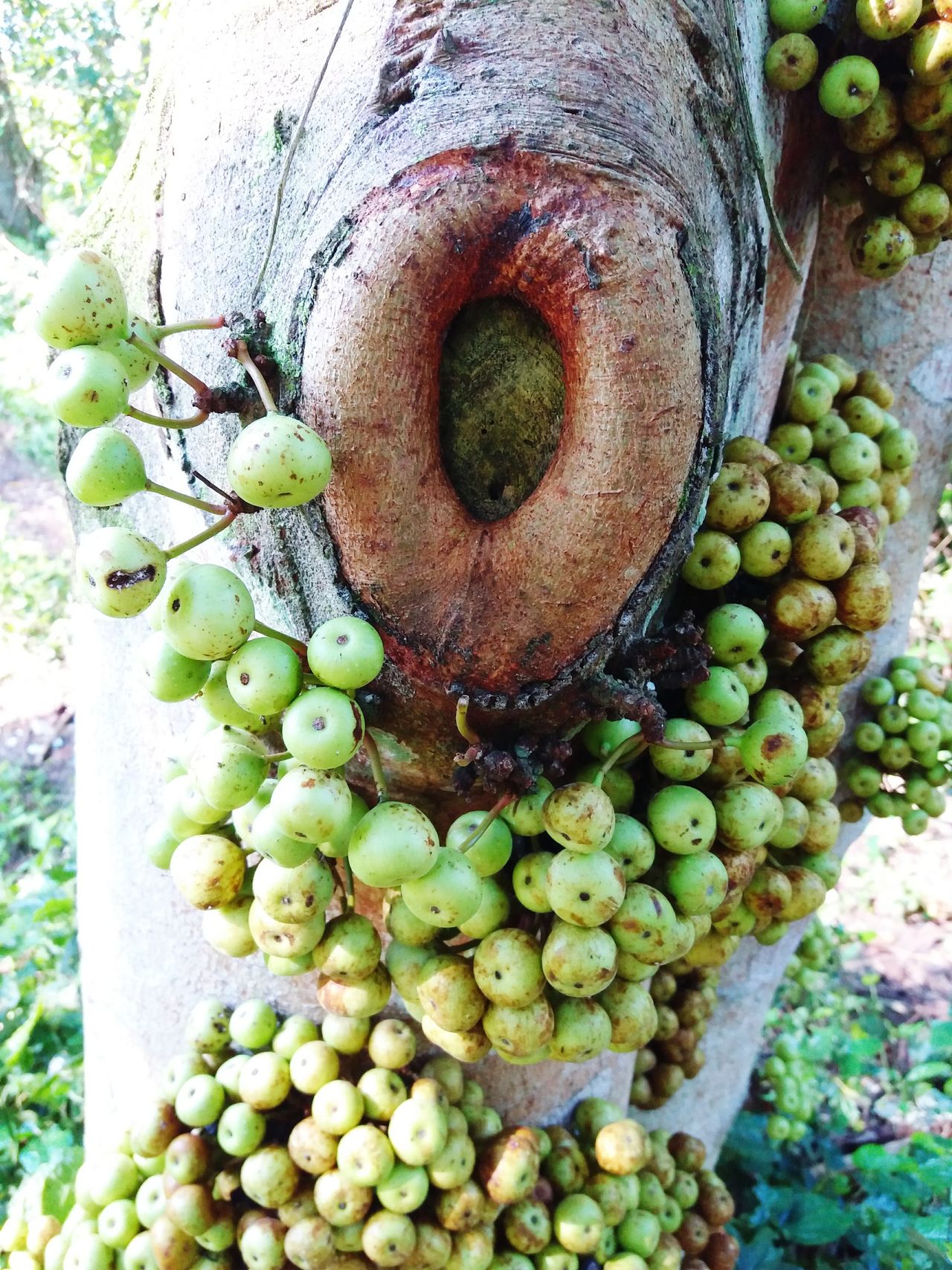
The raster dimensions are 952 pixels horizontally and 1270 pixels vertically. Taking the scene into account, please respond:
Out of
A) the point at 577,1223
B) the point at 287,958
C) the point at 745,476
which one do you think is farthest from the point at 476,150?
the point at 577,1223

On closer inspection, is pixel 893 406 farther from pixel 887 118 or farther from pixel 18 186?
pixel 18 186

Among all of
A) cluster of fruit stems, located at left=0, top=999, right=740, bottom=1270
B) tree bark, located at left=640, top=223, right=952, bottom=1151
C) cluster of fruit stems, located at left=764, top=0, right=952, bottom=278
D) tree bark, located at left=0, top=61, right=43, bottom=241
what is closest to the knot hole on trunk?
cluster of fruit stems, located at left=764, top=0, right=952, bottom=278

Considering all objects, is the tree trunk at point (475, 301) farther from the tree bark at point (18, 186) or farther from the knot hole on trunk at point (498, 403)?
the tree bark at point (18, 186)

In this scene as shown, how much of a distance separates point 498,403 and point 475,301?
155mm

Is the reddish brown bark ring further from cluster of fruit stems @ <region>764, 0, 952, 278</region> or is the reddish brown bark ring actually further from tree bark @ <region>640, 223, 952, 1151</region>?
tree bark @ <region>640, 223, 952, 1151</region>

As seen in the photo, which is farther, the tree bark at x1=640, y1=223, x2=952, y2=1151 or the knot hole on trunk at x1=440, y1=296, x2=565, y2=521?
the tree bark at x1=640, y1=223, x2=952, y2=1151

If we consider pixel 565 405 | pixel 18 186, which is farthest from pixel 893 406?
pixel 18 186

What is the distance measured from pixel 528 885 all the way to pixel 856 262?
58.4 inches

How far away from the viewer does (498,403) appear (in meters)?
1.38

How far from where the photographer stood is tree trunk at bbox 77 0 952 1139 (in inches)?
47.8

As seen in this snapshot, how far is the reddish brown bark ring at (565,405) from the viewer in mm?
1202

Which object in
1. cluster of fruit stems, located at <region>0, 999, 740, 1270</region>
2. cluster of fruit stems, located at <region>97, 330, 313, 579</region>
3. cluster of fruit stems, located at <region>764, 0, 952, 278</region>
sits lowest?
cluster of fruit stems, located at <region>0, 999, 740, 1270</region>

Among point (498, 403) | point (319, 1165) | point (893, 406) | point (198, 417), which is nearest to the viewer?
point (198, 417)

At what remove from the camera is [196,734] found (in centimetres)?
157
